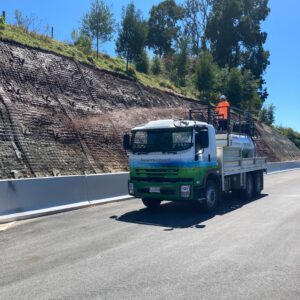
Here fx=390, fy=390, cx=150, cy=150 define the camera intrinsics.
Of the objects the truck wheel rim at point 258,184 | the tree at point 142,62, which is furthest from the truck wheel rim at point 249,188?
the tree at point 142,62

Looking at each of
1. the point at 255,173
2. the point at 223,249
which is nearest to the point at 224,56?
the point at 255,173

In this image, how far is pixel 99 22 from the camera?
3017 centimetres

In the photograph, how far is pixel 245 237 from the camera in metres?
8.09

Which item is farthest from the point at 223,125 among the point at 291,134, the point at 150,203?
the point at 291,134

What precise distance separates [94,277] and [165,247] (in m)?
2.02

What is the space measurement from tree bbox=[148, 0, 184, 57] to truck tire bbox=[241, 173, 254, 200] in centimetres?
5429

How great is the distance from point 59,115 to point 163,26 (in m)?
54.4

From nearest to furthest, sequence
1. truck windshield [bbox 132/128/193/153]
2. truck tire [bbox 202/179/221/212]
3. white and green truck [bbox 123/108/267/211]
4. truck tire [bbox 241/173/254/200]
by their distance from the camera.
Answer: white and green truck [bbox 123/108/267/211], truck windshield [bbox 132/128/193/153], truck tire [bbox 202/179/221/212], truck tire [bbox 241/173/254/200]

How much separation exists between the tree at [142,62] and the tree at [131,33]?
140 cm

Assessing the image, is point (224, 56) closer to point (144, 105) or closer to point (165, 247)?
point (144, 105)

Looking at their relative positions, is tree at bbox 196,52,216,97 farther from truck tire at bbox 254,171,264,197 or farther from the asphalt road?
the asphalt road

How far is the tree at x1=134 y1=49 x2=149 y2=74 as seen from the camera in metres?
33.9

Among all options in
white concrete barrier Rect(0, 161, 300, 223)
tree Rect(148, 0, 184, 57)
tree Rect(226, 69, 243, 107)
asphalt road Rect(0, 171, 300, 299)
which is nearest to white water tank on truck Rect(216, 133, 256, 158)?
asphalt road Rect(0, 171, 300, 299)

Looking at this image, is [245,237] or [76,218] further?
[76,218]
